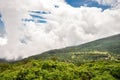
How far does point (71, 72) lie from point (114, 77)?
16.3 m

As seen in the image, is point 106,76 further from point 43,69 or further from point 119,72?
point 43,69

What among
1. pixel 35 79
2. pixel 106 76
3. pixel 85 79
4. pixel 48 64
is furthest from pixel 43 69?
pixel 106 76

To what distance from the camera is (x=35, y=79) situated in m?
86.5

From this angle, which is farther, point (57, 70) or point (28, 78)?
point (57, 70)

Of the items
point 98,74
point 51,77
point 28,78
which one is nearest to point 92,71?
point 98,74

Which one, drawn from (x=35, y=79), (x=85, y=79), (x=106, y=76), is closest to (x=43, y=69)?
(x=35, y=79)

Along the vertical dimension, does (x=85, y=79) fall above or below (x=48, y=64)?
below

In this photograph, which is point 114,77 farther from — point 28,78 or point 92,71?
point 28,78

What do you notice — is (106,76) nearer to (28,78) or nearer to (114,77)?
(114,77)

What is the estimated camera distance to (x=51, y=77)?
88.6 meters

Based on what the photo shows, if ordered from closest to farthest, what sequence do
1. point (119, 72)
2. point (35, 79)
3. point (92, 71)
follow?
point (35, 79), point (119, 72), point (92, 71)

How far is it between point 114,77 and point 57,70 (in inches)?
841

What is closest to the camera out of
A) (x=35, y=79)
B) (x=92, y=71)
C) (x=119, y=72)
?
(x=35, y=79)

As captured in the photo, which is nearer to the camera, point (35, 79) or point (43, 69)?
point (35, 79)
